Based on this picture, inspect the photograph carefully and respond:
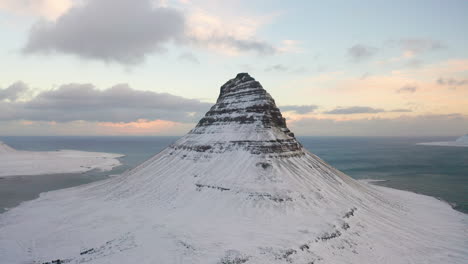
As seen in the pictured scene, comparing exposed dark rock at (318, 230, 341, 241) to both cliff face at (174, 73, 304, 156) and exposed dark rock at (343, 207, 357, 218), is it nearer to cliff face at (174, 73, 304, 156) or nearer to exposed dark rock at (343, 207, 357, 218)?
exposed dark rock at (343, 207, 357, 218)

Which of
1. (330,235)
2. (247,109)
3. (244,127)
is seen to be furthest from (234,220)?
(247,109)

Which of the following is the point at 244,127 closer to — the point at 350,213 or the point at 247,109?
the point at 247,109

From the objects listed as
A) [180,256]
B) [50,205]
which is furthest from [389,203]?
[50,205]

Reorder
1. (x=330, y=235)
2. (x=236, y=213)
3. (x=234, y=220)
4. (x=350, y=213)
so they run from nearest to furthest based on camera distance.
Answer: (x=330, y=235) → (x=234, y=220) → (x=236, y=213) → (x=350, y=213)

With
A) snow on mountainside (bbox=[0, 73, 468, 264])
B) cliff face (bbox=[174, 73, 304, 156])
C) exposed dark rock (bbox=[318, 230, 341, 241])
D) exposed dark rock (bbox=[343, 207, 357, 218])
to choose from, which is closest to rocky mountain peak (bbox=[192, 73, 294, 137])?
cliff face (bbox=[174, 73, 304, 156])

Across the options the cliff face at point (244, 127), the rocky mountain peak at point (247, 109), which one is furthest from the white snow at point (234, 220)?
the rocky mountain peak at point (247, 109)

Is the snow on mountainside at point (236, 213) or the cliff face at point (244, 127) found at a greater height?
the cliff face at point (244, 127)

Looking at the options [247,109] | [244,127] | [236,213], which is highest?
[247,109]

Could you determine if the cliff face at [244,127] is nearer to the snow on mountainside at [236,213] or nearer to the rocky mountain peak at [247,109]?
the rocky mountain peak at [247,109]

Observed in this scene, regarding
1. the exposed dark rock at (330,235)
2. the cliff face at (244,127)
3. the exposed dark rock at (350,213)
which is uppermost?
the cliff face at (244,127)

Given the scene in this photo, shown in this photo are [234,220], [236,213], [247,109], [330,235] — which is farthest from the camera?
[247,109]
